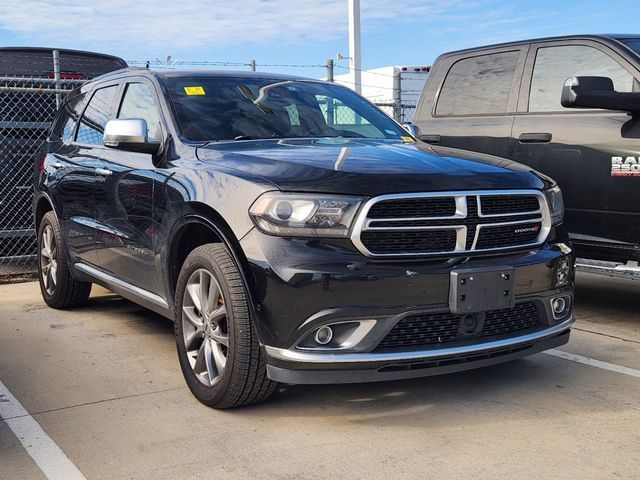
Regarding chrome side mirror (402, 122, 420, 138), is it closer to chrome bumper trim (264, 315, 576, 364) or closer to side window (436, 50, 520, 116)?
side window (436, 50, 520, 116)

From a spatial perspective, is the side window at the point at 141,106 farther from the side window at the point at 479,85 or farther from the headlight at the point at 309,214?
the side window at the point at 479,85

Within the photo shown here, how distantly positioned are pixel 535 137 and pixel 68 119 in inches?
145

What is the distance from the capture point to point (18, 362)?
4629 millimetres

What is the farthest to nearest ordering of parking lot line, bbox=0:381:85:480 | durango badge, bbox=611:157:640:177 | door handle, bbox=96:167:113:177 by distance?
durango badge, bbox=611:157:640:177 → door handle, bbox=96:167:113:177 → parking lot line, bbox=0:381:85:480

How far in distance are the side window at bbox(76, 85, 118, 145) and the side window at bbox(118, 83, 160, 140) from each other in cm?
26

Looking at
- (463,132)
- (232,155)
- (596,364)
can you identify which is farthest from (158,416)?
(463,132)

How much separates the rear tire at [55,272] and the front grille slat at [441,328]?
130 inches

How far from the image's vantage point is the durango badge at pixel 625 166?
5016mm

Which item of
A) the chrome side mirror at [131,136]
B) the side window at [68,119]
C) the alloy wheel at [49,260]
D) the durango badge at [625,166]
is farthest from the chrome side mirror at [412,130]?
the alloy wheel at [49,260]

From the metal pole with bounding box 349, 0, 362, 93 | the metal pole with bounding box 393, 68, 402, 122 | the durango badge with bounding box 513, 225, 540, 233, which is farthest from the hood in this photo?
the metal pole with bounding box 349, 0, 362, 93

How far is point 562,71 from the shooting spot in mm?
→ 5684

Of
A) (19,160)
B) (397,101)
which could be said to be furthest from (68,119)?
(397,101)

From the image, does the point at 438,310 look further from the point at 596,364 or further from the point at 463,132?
the point at 463,132

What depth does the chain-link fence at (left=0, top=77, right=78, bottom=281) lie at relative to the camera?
749cm
